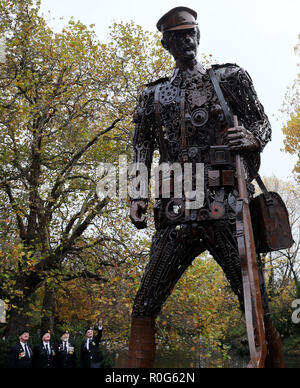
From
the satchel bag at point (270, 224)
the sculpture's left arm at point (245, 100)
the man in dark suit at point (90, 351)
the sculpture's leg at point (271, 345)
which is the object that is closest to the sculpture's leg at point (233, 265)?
the sculpture's leg at point (271, 345)

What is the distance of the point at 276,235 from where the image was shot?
333 centimetres

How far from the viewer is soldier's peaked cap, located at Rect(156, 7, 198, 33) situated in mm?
3768

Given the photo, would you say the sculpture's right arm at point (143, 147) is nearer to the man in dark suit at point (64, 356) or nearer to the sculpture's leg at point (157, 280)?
the sculpture's leg at point (157, 280)

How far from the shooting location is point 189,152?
3574mm

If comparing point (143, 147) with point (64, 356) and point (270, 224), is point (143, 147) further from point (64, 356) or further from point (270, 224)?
point (64, 356)

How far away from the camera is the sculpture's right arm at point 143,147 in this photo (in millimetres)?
3752

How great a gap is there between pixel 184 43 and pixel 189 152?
1.04 metres

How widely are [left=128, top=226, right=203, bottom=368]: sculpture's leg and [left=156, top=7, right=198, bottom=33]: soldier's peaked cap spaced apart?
1822mm

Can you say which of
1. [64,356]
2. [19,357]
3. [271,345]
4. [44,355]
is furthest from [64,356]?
[271,345]

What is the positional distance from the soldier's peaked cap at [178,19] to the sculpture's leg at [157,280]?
182 cm
